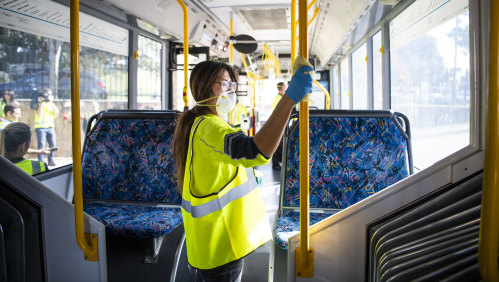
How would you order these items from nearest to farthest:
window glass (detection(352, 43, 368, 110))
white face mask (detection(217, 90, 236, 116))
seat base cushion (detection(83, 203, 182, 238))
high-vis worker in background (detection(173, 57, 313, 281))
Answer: high-vis worker in background (detection(173, 57, 313, 281))
white face mask (detection(217, 90, 236, 116))
seat base cushion (detection(83, 203, 182, 238))
window glass (detection(352, 43, 368, 110))

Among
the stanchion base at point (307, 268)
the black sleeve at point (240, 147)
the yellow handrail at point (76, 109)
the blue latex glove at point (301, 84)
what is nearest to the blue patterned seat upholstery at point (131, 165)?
the yellow handrail at point (76, 109)

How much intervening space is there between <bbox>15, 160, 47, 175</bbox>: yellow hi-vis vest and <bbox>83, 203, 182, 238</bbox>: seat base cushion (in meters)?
0.69

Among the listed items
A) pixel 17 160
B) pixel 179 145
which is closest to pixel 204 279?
pixel 179 145

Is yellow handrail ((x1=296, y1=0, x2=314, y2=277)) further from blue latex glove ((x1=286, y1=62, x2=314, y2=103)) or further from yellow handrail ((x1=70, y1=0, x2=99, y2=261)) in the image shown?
yellow handrail ((x1=70, y1=0, x2=99, y2=261))

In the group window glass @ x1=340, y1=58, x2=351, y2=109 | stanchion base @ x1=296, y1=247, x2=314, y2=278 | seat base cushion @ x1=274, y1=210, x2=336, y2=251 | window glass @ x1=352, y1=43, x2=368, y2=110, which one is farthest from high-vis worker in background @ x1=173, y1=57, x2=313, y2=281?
window glass @ x1=340, y1=58, x2=351, y2=109

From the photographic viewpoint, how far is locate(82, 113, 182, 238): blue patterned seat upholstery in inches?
104

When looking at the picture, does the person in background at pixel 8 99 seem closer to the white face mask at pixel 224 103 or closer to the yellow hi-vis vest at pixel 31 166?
the yellow hi-vis vest at pixel 31 166

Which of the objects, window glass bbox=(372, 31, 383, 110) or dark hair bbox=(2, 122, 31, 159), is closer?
dark hair bbox=(2, 122, 31, 159)

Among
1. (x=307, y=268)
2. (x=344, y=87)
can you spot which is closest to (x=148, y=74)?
(x=307, y=268)

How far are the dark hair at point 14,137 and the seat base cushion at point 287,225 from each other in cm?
217

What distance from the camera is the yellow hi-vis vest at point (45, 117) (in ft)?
9.88

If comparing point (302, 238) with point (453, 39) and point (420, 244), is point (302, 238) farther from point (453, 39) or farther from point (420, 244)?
point (453, 39)

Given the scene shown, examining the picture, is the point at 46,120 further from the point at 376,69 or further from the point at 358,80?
the point at 358,80

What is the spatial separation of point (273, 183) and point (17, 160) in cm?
374
